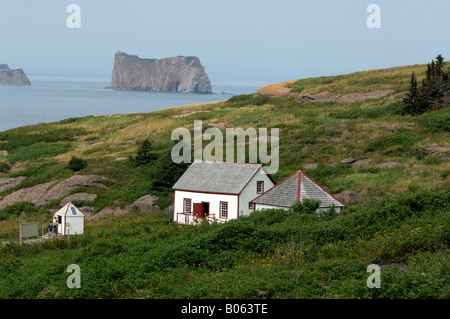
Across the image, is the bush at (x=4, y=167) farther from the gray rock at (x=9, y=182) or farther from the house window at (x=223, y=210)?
the house window at (x=223, y=210)

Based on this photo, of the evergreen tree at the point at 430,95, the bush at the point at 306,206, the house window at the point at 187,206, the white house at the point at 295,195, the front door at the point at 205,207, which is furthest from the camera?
the evergreen tree at the point at 430,95

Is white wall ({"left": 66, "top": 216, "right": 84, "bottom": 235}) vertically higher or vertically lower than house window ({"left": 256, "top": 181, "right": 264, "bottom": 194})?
lower

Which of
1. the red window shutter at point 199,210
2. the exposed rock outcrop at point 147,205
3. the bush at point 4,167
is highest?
the red window shutter at point 199,210

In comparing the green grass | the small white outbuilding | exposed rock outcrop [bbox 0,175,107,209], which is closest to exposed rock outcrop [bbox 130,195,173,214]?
exposed rock outcrop [bbox 0,175,107,209]

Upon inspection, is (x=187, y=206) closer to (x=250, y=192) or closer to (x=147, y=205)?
(x=250, y=192)

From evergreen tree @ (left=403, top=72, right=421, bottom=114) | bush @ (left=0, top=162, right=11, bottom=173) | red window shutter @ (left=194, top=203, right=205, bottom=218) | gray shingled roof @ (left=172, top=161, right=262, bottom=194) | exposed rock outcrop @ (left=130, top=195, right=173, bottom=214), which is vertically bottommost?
exposed rock outcrop @ (left=130, top=195, right=173, bottom=214)

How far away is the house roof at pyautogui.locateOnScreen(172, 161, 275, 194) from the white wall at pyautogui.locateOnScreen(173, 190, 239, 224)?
297 mm

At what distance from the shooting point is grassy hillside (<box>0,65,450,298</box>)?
14773 mm

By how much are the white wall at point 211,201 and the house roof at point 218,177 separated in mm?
297

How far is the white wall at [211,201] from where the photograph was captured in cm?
2942

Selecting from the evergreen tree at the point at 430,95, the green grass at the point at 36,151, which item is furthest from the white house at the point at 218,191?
the green grass at the point at 36,151

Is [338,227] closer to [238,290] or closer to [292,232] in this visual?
[292,232]

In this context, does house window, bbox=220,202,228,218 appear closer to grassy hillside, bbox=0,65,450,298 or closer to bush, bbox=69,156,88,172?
grassy hillside, bbox=0,65,450,298
